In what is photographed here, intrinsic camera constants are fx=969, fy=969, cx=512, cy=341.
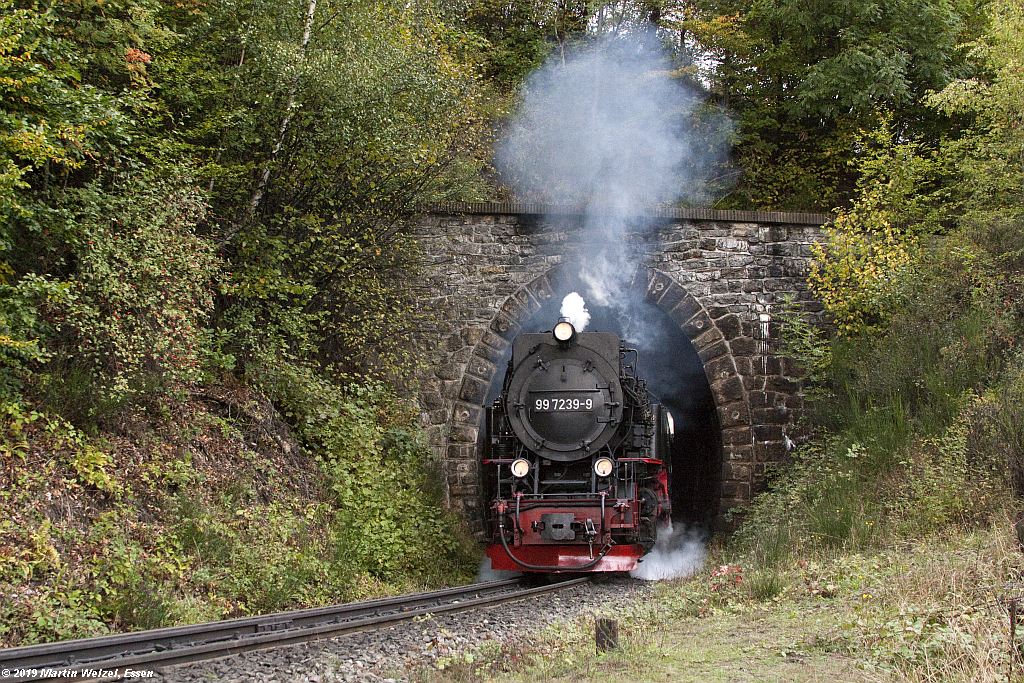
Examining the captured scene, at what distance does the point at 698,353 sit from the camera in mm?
15000

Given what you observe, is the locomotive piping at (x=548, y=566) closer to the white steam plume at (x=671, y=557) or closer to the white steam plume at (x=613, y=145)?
the white steam plume at (x=671, y=557)

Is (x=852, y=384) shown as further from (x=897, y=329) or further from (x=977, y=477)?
(x=977, y=477)

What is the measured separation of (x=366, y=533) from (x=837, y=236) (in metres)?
7.92

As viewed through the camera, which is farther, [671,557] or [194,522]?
[671,557]

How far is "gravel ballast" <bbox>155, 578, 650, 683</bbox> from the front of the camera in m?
5.41

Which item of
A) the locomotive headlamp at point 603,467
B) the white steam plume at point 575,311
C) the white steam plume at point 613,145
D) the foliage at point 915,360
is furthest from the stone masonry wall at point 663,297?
the locomotive headlamp at point 603,467

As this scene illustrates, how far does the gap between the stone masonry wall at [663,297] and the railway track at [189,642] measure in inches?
234

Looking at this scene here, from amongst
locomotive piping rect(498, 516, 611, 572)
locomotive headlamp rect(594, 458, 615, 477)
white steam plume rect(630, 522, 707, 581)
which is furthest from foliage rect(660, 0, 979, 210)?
locomotive piping rect(498, 516, 611, 572)

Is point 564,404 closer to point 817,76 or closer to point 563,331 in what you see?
point 563,331

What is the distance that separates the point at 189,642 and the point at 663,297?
10.1 m

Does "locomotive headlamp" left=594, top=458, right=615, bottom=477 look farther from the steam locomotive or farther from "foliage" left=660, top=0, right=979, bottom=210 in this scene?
"foliage" left=660, top=0, right=979, bottom=210

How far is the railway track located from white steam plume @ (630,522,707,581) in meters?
4.27

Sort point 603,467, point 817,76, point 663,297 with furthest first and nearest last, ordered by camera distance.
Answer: point 817,76, point 663,297, point 603,467

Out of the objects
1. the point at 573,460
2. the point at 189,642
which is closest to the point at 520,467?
the point at 573,460
